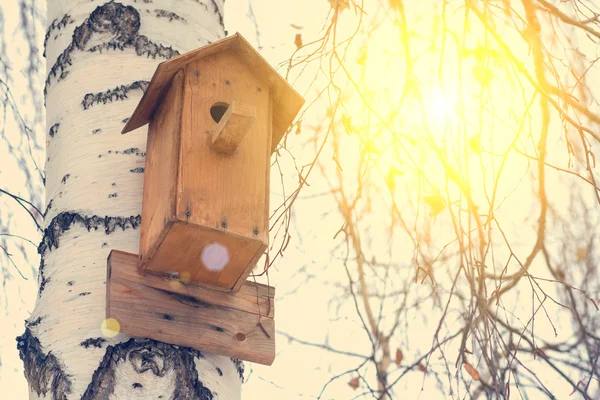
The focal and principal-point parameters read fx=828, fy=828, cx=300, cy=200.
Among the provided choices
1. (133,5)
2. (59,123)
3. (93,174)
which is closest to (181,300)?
(93,174)

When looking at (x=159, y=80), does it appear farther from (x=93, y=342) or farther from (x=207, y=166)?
(x=93, y=342)

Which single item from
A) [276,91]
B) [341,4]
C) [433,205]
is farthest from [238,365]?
[341,4]

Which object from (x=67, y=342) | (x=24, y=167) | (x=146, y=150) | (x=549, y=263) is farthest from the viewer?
(x=24, y=167)

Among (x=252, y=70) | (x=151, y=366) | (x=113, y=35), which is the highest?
(x=113, y=35)

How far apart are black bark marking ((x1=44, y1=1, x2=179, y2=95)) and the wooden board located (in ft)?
1.80

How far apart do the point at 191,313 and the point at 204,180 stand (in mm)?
286

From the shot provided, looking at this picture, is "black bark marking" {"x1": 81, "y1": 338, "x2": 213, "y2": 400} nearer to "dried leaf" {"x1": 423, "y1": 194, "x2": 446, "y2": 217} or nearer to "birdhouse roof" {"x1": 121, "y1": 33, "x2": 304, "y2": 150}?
"birdhouse roof" {"x1": 121, "y1": 33, "x2": 304, "y2": 150}

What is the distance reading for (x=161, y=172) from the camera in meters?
1.73

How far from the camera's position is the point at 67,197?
5.92 feet

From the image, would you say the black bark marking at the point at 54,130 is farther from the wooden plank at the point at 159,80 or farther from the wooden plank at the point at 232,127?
the wooden plank at the point at 232,127

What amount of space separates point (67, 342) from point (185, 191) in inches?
14.8

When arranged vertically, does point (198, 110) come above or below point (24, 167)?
below

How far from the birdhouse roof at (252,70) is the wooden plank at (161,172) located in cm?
2

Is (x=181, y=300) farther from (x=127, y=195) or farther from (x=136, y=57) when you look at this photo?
(x=136, y=57)
